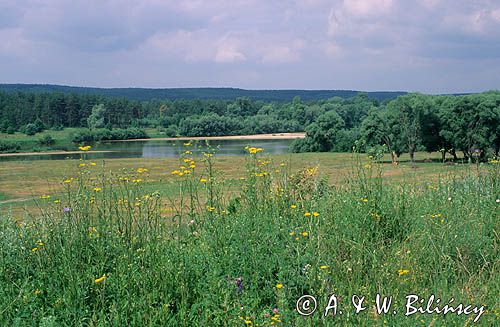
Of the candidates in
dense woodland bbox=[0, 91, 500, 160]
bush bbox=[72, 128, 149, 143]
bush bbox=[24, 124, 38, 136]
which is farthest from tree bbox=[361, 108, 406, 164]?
bush bbox=[24, 124, 38, 136]

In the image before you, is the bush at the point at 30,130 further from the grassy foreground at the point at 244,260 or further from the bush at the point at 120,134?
the grassy foreground at the point at 244,260

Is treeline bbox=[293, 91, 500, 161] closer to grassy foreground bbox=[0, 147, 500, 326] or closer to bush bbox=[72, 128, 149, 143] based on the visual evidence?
grassy foreground bbox=[0, 147, 500, 326]

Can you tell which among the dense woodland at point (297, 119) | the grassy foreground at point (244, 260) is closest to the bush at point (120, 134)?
the dense woodland at point (297, 119)

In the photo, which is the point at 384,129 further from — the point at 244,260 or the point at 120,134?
the point at 120,134

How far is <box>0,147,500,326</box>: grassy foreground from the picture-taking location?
4141 mm

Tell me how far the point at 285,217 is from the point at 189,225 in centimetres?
108

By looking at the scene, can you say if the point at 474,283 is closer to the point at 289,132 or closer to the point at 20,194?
the point at 20,194

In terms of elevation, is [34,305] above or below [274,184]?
below

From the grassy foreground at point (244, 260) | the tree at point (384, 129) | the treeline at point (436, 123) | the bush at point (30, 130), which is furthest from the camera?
the bush at point (30, 130)

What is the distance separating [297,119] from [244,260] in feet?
475

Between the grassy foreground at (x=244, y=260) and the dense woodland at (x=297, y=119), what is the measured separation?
3468cm

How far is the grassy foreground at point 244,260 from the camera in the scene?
4.14 metres

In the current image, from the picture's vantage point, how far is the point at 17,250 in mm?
5215

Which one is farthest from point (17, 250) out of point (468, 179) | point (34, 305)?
point (468, 179)
